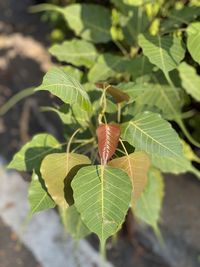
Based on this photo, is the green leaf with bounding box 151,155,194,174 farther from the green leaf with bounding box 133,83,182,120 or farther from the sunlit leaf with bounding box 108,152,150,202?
the sunlit leaf with bounding box 108,152,150,202

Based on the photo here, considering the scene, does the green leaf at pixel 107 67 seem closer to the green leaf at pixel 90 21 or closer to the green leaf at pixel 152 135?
the green leaf at pixel 90 21

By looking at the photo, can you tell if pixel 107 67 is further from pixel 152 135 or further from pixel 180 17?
pixel 152 135

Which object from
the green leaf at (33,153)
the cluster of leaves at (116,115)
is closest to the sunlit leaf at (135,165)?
the cluster of leaves at (116,115)

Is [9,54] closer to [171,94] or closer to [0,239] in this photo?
[0,239]

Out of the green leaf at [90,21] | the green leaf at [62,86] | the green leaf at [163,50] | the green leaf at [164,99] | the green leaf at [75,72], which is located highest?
the green leaf at [62,86]

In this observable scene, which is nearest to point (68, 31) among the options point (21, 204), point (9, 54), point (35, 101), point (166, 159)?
point (35, 101)
